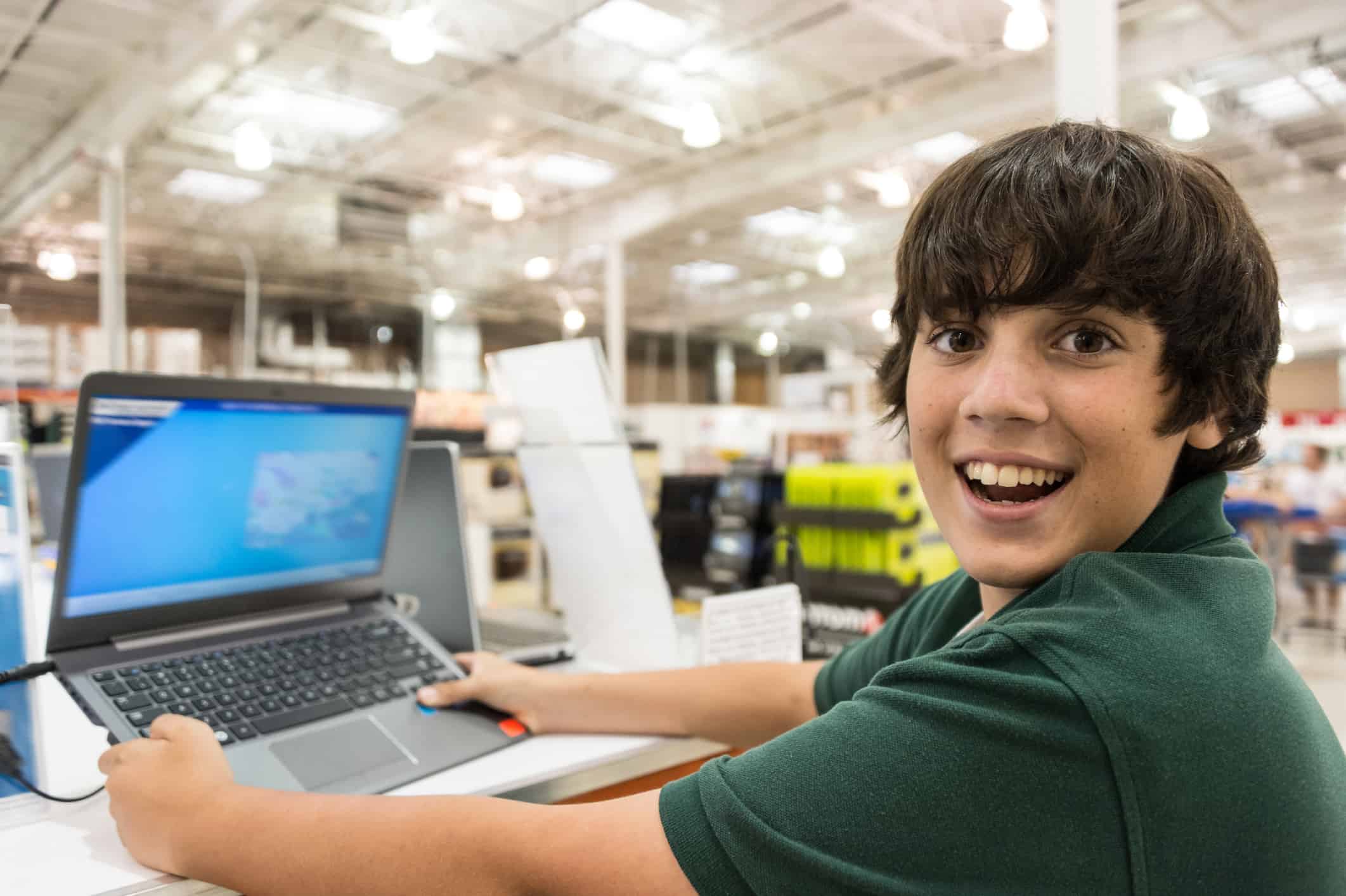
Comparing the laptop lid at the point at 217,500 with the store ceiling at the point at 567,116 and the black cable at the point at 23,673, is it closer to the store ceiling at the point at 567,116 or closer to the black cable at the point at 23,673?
the black cable at the point at 23,673

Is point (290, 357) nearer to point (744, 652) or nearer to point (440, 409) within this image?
point (440, 409)

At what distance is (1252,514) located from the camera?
22.3 feet

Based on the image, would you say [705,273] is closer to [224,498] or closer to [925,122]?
[925,122]

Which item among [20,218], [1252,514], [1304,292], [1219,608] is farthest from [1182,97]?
[20,218]

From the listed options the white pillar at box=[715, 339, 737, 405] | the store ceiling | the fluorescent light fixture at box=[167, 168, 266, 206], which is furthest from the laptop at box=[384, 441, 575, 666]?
the white pillar at box=[715, 339, 737, 405]

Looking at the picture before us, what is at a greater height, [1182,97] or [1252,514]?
[1182,97]

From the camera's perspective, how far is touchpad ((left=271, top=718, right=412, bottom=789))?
97cm

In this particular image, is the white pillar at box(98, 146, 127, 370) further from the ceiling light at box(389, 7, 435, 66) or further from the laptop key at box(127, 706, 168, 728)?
the laptop key at box(127, 706, 168, 728)

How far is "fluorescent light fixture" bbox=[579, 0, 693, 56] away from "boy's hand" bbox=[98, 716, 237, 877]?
6.07 metres

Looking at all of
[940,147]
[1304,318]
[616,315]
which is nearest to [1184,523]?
[940,147]

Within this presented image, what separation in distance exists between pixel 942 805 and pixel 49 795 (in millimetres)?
867

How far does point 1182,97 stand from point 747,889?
8100 mm

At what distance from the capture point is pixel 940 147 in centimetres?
871

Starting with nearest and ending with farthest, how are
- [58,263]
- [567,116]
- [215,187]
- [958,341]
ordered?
[958,341] < [567,116] < [58,263] < [215,187]
